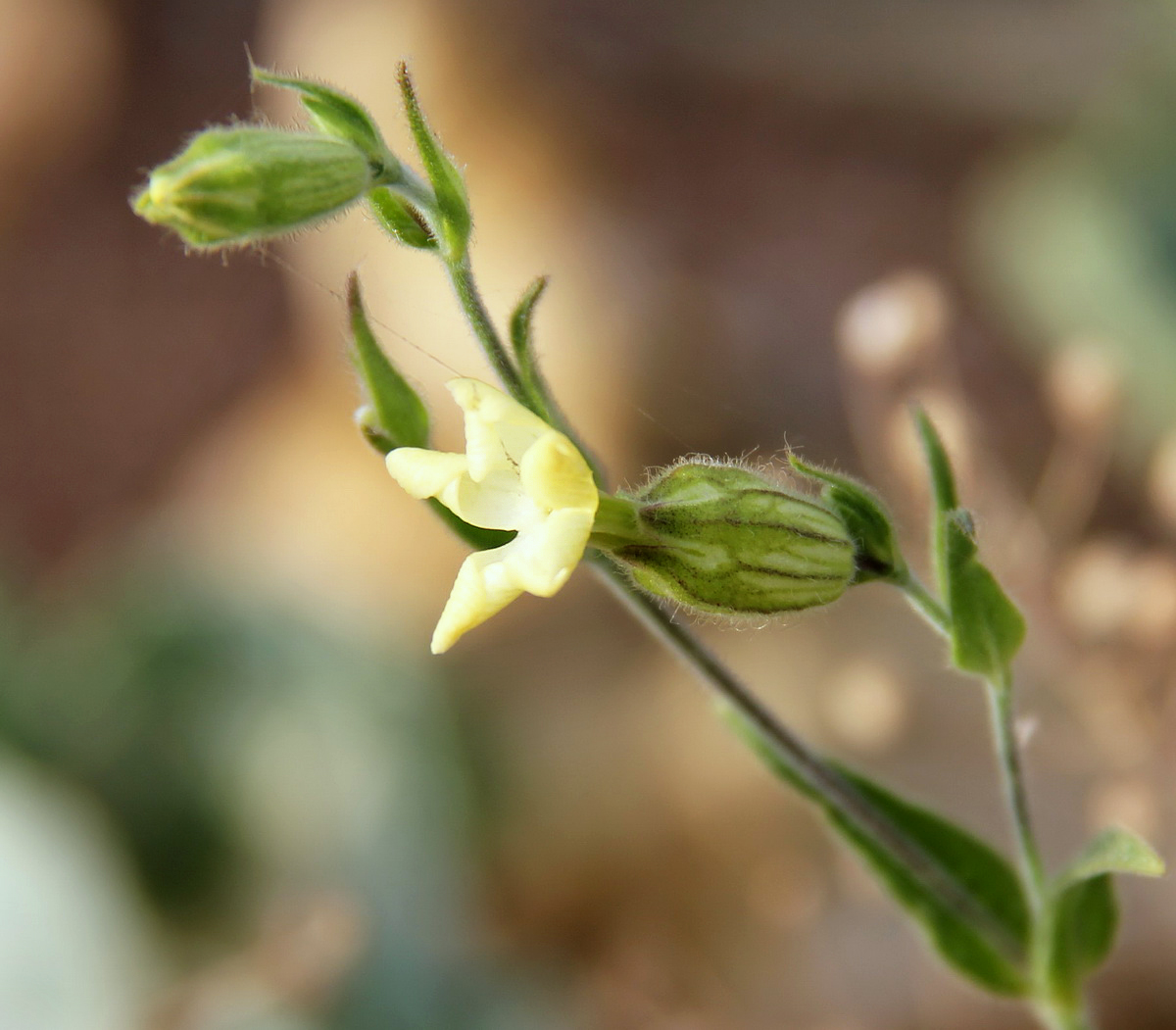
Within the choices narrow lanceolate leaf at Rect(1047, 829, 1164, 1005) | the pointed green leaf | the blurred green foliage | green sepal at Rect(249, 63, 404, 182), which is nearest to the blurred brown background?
the blurred green foliage

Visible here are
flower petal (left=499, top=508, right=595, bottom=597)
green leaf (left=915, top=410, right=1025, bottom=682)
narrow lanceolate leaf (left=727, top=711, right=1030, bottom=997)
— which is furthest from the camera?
narrow lanceolate leaf (left=727, top=711, right=1030, bottom=997)

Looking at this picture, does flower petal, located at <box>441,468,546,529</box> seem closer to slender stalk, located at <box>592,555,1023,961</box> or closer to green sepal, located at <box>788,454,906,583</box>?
slender stalk, located at <box>592,555,1023,961</box>

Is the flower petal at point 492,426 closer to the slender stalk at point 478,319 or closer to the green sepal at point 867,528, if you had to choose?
the slender stalk at point 478,319

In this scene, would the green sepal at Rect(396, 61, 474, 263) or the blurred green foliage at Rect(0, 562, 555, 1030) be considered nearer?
the green sepal at Rect(396, 61, 474, 263)

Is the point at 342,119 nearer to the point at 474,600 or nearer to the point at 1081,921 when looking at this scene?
the point at 474,600

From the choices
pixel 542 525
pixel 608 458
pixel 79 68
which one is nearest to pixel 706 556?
pixel 542 525

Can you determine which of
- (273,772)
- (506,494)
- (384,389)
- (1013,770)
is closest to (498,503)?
(506,494)

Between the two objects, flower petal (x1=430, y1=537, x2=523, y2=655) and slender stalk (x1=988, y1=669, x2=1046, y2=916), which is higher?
flower petal (x1=430, y1=537, x2=523, y2=655)

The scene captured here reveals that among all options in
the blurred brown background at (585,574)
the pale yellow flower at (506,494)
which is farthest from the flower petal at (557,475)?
the blurred brown background at (585,574)
